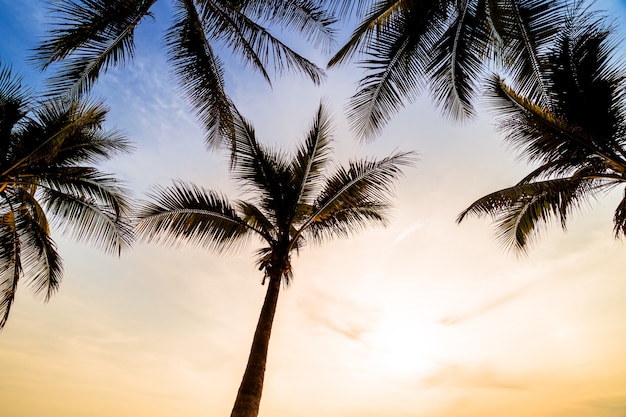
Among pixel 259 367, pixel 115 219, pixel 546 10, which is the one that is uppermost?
pixel 546 10

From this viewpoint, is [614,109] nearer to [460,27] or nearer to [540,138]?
[540,138]

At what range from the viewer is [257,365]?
6164 mm

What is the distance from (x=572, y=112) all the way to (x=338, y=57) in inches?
167

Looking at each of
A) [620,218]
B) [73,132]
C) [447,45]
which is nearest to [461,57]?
[447,45]

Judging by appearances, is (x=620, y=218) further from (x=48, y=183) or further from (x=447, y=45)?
(x=48, y=183)

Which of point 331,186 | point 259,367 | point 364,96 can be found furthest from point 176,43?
point 259,367

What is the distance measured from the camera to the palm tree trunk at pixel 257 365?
566cm

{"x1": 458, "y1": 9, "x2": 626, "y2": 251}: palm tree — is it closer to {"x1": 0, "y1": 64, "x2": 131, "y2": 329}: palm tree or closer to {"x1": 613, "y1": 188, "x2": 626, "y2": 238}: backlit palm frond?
{"x1": 613, "y1": 188, "x2": 626, "y2": 238}: backlit palm frond

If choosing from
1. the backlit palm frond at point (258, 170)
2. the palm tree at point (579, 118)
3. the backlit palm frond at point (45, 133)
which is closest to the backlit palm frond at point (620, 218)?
the palm tree at point (579, 118)

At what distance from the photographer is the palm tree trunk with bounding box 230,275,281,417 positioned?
18.6 feet

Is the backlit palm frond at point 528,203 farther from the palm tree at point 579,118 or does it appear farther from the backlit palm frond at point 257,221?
the backlit palm frond at point 257,221

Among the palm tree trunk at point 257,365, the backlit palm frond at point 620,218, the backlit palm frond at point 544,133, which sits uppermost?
the backlit palm frond at point 544,133

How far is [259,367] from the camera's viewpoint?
242 inches

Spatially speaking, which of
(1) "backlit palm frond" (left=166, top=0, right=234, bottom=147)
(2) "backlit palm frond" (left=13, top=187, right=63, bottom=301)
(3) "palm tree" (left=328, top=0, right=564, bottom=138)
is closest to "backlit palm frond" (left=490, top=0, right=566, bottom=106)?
(3) "palm tree" (left=328, top=0, right=564, bottom=138)
